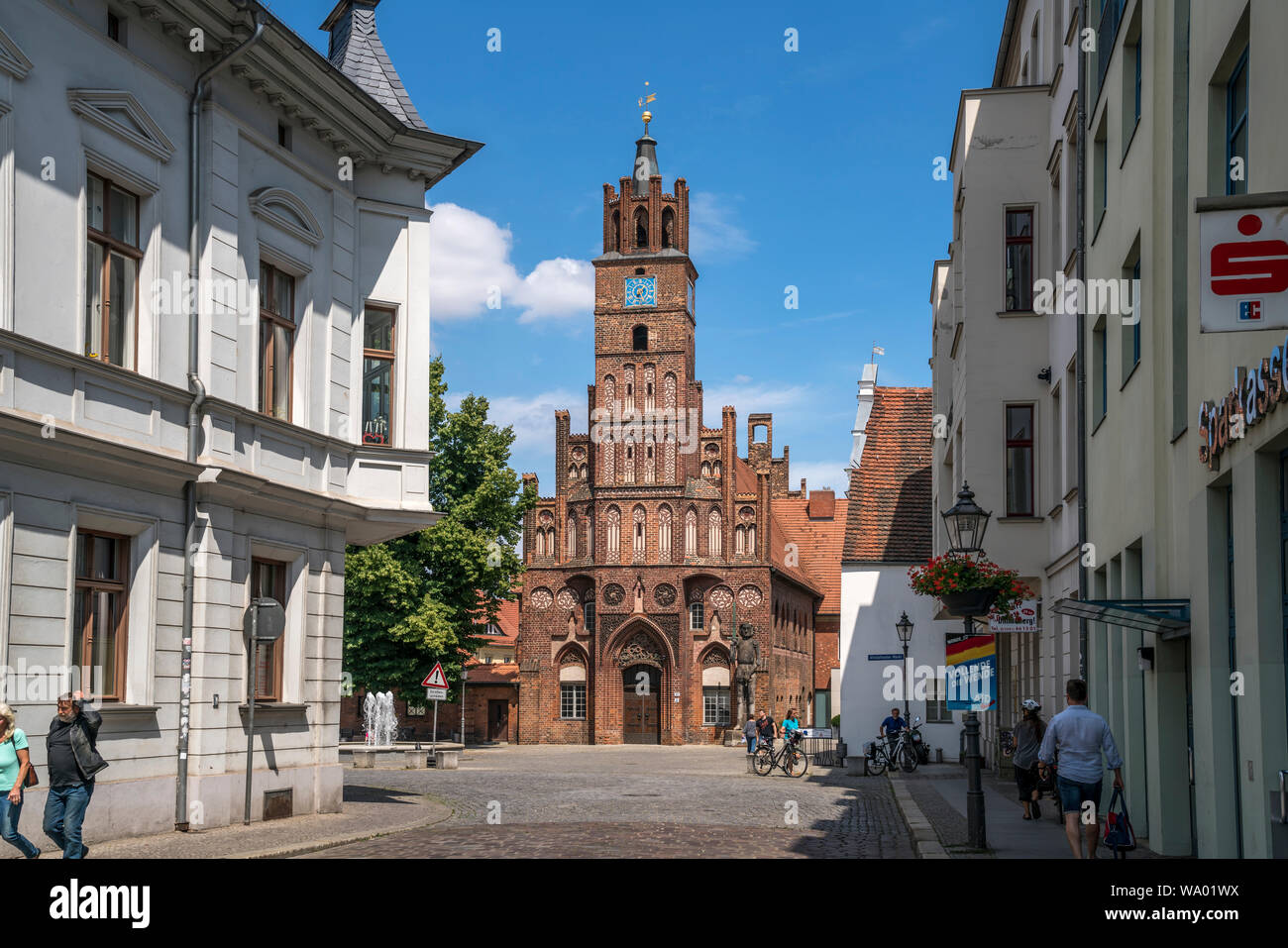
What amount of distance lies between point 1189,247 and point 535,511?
57720 mm

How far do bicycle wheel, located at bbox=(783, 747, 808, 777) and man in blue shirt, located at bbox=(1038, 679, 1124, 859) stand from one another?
68.7ft

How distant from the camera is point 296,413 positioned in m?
19.2

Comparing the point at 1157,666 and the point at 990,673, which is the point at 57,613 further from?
the point at 1157,666

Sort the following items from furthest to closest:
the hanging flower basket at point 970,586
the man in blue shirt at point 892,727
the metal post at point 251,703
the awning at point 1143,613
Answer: the man in blue shirt at point 892,727, the metal post at point 251,703, the hanging flower basket at point 970,586, the awning at point 1143,613

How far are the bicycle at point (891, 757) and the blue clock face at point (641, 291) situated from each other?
3877 cm

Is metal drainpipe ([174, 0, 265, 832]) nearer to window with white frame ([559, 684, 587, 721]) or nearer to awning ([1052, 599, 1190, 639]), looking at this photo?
awning ([1052, 599, 1190, 639])

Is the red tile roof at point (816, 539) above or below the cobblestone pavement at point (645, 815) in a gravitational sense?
above

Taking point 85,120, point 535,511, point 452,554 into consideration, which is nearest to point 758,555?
point 535,511

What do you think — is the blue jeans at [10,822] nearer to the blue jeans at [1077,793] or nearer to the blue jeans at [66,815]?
the blue jeans at [66,815]

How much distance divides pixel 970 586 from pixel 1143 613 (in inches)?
191

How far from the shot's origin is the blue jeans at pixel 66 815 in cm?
1212

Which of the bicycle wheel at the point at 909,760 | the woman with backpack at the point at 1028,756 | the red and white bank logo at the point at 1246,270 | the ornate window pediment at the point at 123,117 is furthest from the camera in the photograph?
the bicycle wheel at the point at 909,760

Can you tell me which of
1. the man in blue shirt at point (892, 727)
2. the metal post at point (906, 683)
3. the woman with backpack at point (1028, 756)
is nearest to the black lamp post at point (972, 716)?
the woman with backpack at point (1028, 756)

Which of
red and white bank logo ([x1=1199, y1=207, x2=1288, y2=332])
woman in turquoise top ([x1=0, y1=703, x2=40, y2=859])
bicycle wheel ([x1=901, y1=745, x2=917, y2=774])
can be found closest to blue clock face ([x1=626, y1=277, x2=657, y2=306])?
bicycle wheel ([x1=901, y1=745, x2=917, y2=774])
